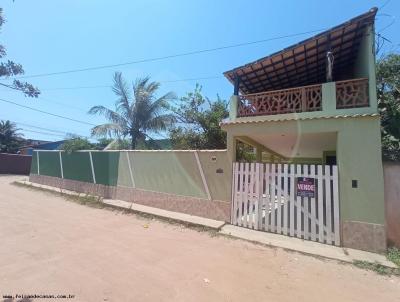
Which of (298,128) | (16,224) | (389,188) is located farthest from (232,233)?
(16,224)

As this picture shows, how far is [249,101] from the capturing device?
26.4ft

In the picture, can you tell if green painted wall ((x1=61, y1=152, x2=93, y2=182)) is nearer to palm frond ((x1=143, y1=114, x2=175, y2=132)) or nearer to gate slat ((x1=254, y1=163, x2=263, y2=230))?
palm frond ((x1=143, y1=114, x2=175, y2=132))

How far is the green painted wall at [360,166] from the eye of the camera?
5.76m

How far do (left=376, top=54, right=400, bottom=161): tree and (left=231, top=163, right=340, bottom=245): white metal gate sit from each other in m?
1.79

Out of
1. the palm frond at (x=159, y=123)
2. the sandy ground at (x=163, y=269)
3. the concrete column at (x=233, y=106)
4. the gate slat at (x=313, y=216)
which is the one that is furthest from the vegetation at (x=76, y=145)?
the gate slat at (x=313, y=216)

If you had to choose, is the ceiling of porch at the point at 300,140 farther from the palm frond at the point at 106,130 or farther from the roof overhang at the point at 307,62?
the palm frond at the point at 106,130

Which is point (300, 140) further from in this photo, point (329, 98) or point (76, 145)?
point (76, 145)

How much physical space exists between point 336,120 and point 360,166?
117cm

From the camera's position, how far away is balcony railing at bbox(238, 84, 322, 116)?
706cm

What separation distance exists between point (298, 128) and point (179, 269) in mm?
4432

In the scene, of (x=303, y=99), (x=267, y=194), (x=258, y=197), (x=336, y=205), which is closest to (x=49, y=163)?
(x=258, y=197)

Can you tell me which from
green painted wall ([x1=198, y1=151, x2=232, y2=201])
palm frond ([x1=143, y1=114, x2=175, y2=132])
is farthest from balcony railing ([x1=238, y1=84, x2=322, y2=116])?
palm frond ([x1=143, y1=114, x2=175, y2=132])

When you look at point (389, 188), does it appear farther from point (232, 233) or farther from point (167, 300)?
point (167, 300)

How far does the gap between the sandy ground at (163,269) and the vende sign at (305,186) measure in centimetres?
156
